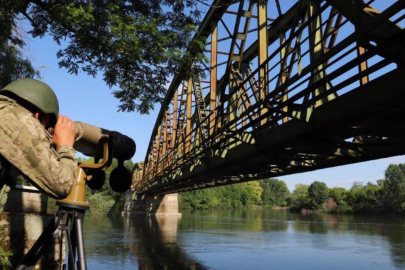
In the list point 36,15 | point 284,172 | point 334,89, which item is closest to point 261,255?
point 284,172

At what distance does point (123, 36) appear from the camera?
6586 millimetres

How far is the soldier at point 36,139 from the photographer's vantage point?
1.55 m

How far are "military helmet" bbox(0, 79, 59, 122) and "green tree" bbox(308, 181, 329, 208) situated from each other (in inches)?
3800

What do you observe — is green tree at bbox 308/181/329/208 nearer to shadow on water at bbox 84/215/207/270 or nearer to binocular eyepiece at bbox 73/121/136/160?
shadow on water at bbox 84/215/207/270

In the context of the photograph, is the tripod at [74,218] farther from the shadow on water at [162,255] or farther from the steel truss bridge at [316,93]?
the shadow on water at [162,255]

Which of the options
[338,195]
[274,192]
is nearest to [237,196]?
[338,195]

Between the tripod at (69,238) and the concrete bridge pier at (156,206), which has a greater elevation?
the tripod at (69,238)

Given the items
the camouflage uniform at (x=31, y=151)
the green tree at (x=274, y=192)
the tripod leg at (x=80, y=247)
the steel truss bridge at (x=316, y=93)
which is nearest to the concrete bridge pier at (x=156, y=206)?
the steel truss bridge at (x=316, y=93)

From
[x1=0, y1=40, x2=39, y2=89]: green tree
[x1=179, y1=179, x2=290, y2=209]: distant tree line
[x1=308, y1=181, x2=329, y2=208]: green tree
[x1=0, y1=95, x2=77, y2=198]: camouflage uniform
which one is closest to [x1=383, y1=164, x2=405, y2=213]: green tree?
[x1=308, y1=181, x2=329, y2=208]: green tree

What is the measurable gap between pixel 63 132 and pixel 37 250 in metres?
0.68

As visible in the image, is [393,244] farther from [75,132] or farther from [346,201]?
[346,201]

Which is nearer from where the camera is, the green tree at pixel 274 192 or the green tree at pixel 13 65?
the green tree at pixel 13 65

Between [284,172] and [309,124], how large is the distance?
717cm

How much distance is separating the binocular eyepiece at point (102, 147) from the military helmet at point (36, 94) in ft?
0.77
